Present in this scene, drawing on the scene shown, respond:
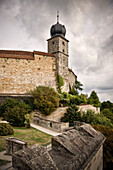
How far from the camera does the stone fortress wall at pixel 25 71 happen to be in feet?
78.0

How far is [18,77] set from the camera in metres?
24.5

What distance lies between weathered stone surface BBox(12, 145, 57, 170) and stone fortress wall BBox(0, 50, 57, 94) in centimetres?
2352

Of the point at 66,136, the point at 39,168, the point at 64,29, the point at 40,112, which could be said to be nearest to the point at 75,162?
the point at 66,136

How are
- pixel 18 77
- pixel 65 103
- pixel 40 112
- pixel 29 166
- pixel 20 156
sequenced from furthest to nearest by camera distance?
pixel 18 77 < pixel 65 103 < pixel 40 112 < pixel 20 156 < pixel 29 166

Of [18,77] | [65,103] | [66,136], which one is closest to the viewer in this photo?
[66,136]

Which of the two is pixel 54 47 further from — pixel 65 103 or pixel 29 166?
pixel 29 166

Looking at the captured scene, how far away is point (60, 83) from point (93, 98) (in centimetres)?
1077

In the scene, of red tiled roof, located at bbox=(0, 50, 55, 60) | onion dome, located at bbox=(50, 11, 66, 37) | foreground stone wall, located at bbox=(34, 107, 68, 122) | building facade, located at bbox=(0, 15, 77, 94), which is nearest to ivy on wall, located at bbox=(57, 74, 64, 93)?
building facade, located at bbox=(0, 15, 77, 94)

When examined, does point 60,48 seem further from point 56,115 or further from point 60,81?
point 56,115

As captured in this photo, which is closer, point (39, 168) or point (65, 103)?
point (39, 168)

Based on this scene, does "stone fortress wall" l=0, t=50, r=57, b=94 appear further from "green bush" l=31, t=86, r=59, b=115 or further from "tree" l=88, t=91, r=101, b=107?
"tree" l=88, t=91, r=101, b=107

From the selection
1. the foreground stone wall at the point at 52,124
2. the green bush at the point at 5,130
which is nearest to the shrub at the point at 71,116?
the foreground stone wall at the point at 52,124

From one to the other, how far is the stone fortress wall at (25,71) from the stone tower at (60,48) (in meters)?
1.63

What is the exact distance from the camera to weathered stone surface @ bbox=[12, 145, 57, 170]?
184 cm
